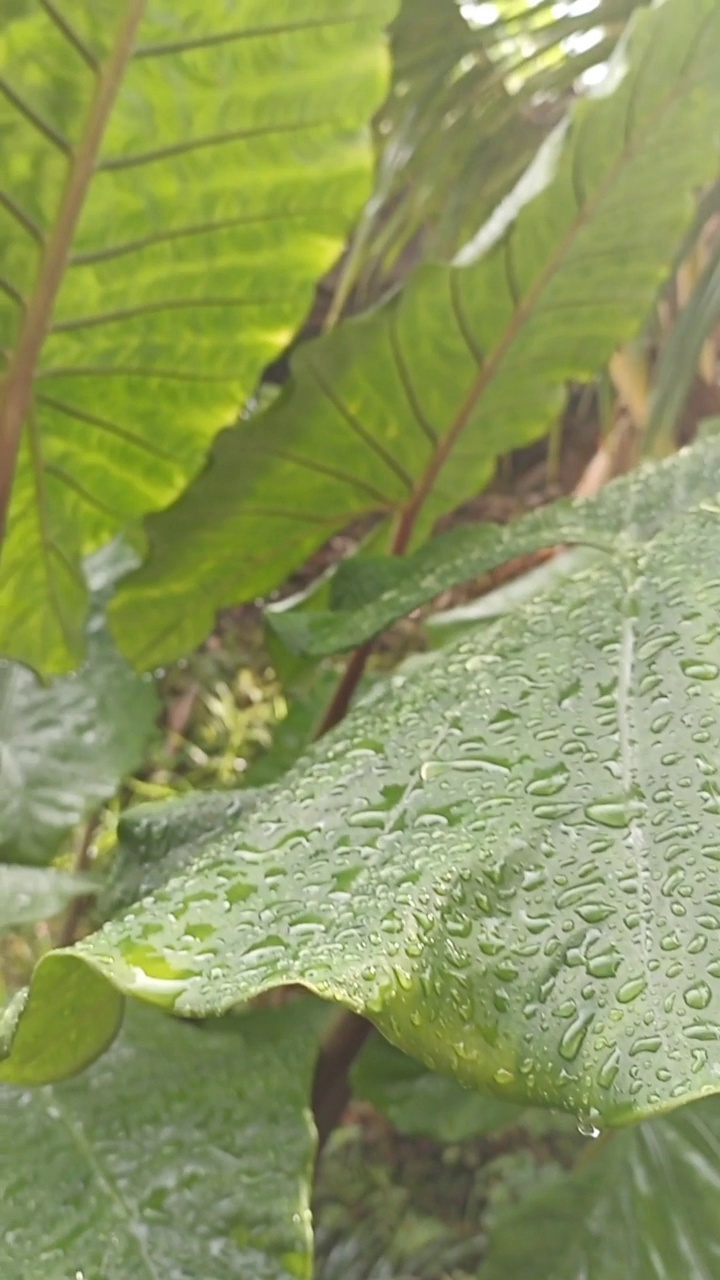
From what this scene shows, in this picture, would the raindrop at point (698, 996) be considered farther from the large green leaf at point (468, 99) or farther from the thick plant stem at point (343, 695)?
the large green leaf at point (468, 99)

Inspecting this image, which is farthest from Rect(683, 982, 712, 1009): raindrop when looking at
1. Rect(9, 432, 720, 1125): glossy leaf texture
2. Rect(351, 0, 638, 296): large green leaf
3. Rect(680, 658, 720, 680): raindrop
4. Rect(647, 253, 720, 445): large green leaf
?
Rect(351, 0, 638, 296): large green leaf

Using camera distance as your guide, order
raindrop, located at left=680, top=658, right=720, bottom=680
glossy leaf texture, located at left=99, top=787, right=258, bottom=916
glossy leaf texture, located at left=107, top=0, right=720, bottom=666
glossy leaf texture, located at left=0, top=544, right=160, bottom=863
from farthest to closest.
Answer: glossy leaf texture, located at left=0, top=544, right=160, bottom=863
glossy leaf texture, located at left=107, top=0, right=720, bottom=666
glossy leaf texture, located at left=99, top=787, right=258, bottom=916
raindrop, located at left=680, top=658, right=720, bottom=680

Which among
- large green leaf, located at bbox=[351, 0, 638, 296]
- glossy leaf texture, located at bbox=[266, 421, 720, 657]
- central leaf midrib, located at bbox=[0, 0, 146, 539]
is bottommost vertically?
glossy leaf texture, located at bbox=[266, 421, 720, 657]

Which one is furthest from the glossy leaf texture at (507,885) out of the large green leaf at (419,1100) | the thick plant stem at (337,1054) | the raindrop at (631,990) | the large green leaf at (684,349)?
the large green leaf at (684,349)

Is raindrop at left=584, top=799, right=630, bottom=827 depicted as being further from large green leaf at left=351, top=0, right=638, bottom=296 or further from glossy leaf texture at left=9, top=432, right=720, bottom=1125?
large green leaf at left=351, top=0, right=638, bottom=296

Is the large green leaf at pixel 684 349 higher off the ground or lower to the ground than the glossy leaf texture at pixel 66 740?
higher

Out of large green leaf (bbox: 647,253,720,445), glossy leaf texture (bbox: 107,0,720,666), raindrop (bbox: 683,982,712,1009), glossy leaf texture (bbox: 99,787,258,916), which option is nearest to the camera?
raindrop (bbox: 683,982,712,1009)

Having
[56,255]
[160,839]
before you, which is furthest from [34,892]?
[56,255]

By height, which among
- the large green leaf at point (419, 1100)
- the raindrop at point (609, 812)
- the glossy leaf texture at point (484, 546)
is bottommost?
the large green leaf at point (419, 1100)

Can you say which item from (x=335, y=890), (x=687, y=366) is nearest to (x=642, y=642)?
(x=335, y=890)
